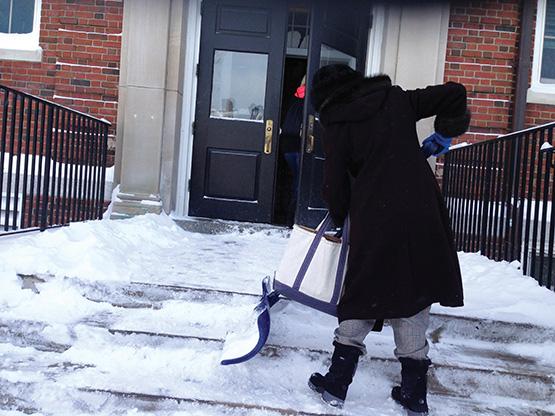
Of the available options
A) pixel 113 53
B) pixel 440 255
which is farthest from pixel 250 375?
pixel 113 53

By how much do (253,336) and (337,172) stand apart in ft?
3.16

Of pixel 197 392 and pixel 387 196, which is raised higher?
pixel 387 196

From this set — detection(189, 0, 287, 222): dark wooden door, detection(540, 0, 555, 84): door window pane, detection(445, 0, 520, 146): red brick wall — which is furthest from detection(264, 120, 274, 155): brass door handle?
detection(540, 0, 555, 84): door window pane

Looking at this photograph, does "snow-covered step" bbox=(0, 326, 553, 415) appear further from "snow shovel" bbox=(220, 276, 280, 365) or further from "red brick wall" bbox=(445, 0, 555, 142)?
"red brick wall" bbox=(445, 0, 555, 142)

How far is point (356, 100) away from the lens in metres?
2.70

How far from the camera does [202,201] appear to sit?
6.88 meters

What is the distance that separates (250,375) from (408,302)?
3.15 feet

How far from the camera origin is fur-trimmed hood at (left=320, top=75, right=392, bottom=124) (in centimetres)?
267

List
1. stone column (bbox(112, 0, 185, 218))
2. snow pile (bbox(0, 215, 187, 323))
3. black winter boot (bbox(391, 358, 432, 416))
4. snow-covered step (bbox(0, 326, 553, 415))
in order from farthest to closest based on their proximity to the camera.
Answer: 1. stone column (bbox(112, 0, 185, 218))
2. snow pile (bbox(0, 215, 187, 323))
3. snow-covered step (bbox(0, 326, 553, 415))
4. black winter boot (bbox(391, 358, 432, 416))

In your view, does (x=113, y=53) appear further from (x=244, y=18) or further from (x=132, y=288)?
(x=132, y=288)

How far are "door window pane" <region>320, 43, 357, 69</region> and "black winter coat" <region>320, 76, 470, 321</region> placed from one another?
412 cm

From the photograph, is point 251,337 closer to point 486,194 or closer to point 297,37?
point 486,194

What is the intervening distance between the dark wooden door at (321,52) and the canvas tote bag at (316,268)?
3588 millimetres

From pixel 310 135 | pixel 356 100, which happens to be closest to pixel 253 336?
pixel 356 100
